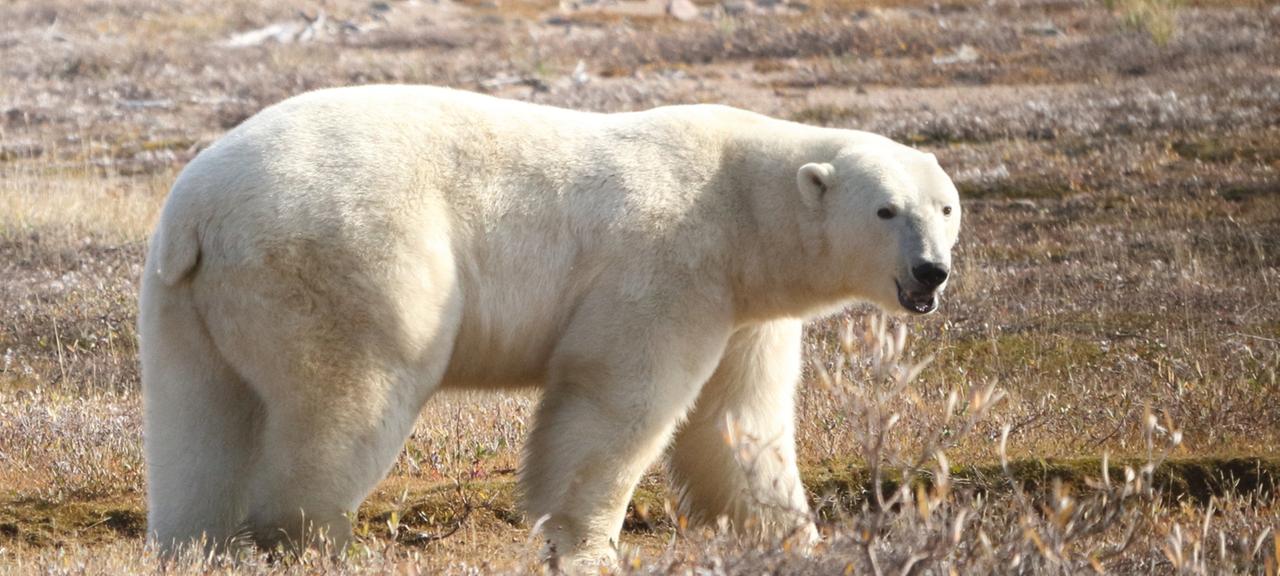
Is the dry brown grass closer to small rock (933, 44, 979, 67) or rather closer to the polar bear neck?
small rock (933, 44, 979, 67)

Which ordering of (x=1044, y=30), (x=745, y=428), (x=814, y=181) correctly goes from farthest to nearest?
(x=1044, y=30) < (x=745, y=428) < (x=814, y=181)

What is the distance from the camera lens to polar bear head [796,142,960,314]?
5.01m

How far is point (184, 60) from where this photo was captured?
26141 millimetres

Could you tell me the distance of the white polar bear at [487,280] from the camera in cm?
468

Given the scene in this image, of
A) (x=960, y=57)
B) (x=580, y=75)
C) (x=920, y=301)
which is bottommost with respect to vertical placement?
(x=960, y=57)

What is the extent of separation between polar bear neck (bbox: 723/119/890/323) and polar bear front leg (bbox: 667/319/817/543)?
0.89 feet

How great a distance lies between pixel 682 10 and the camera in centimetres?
3356

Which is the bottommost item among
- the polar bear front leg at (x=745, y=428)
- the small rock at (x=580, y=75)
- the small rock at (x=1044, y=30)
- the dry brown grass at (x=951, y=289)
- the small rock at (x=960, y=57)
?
the small rock at (x=1044, y=30)

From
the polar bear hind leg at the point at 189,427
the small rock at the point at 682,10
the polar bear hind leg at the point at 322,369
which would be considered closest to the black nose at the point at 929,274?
the polar bear hind leg at the point at 322,369

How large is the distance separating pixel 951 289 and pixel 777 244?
17.7ft

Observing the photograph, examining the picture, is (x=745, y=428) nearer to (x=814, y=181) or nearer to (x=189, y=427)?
(x=814, y=181)

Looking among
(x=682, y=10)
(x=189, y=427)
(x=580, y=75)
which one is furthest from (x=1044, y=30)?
(x=189, y=427)

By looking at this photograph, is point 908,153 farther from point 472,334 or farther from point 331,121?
point 331,121

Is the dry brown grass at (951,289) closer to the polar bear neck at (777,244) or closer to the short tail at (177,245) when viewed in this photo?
the polar bear neck at (777,244)
